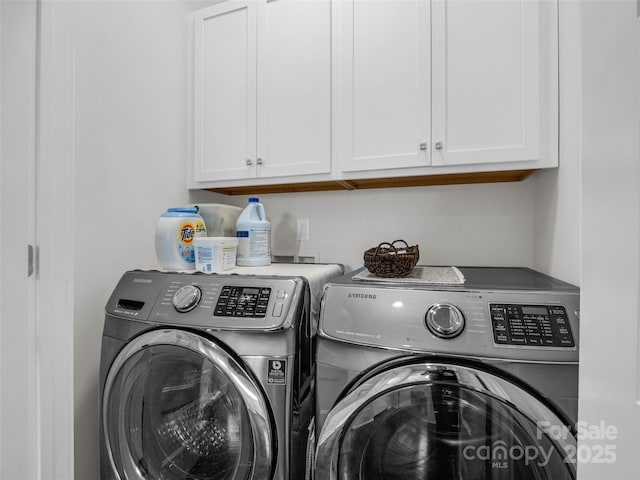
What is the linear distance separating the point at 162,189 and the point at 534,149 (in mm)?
1621

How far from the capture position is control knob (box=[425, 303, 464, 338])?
0.83 m

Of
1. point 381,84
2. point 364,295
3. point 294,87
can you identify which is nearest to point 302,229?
point 294,87

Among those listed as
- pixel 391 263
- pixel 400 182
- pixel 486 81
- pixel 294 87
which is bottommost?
pixel 391 263

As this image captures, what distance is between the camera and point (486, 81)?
126 centimetres

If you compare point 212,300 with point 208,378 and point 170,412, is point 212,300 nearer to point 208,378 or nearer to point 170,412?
point 208,378

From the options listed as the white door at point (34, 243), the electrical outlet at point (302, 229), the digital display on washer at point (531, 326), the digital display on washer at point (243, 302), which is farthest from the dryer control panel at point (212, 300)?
the electrical outlet at point (302, 229)

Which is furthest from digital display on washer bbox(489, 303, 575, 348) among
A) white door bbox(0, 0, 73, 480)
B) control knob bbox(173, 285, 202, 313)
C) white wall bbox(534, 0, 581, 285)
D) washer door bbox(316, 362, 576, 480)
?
white door bbox(0, 0, 73, 480)

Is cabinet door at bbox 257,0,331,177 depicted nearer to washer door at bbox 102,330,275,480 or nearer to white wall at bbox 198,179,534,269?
white wall at bbox 198,179,534,269

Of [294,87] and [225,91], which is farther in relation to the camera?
[225,91]

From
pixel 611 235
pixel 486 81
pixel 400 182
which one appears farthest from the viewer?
pixel 400 182

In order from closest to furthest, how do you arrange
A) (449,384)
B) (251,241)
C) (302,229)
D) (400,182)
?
(449,384)
(251,241)
(400,182)
(302,229)

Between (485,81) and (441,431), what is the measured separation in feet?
3.97

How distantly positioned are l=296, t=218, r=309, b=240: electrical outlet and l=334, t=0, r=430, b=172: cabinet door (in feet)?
1.56

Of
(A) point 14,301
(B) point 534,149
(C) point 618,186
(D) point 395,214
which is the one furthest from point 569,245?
(A) point 14,301
